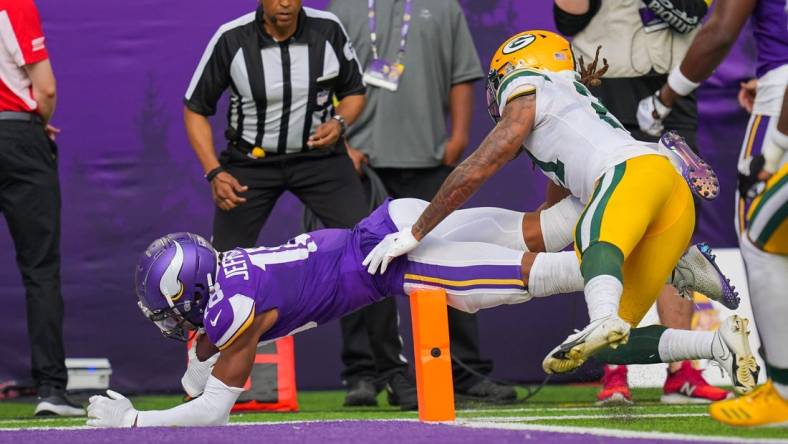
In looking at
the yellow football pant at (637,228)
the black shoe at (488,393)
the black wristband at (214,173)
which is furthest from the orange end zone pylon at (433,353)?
the black wristband at (214,173)

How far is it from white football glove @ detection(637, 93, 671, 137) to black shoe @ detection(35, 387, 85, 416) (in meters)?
2.62

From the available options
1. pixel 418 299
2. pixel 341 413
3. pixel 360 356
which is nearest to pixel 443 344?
pixel 418 299

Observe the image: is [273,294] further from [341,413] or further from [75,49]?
[75,49]

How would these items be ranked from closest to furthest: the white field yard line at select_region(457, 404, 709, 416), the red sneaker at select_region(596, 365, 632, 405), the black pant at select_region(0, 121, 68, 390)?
the white field yard line at select_region(457, 404, 709, 416)
the red sneaker at select_region(596, 365, 632, 405)
the black pant at select_region(0, 121, 68, 390)

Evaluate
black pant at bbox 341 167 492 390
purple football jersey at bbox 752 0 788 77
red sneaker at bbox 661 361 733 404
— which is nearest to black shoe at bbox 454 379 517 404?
black pant at bbox 341 167 492 390

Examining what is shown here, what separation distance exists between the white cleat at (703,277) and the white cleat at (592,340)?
1011mm

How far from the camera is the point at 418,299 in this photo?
4.11m

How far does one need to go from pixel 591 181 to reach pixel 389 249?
2.28ft

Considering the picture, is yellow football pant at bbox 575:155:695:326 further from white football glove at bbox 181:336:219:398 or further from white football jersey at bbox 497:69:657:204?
white football glove at bbox 181:336:219:398

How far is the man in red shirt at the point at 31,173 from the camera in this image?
5742mm

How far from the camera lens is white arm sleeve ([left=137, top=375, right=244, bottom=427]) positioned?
418 cm

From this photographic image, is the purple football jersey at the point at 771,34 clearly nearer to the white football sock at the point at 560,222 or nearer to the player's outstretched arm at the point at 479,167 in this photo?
the player's outstretched arm at the point at 479,167

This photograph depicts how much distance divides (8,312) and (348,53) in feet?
7.50

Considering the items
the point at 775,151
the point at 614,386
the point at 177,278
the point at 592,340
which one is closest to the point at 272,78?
the point at 177,278
